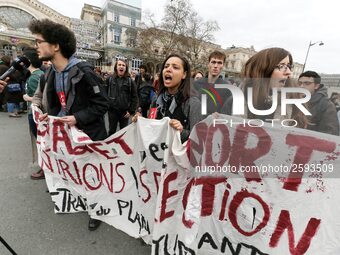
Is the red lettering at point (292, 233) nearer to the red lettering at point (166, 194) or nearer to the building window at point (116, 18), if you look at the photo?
the red lettering at point (166, 194)

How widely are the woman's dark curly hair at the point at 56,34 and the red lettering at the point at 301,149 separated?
6.84 ft

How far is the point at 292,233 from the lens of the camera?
4.51 feet

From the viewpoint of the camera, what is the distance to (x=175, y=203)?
1617mm

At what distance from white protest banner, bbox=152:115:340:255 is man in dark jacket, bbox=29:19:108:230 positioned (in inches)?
42.0

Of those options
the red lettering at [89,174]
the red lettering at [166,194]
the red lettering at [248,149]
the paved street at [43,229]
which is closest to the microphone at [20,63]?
the paved street at [43,229]

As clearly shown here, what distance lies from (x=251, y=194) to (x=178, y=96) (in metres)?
1.00

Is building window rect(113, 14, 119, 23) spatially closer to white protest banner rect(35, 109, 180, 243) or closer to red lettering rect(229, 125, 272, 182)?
white protest banner rect(35, 109, 180, 243)

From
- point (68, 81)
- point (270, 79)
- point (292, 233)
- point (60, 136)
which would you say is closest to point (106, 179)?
point (60, 136)

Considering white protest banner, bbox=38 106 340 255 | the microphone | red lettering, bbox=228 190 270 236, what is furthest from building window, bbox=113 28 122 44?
red lettering, bbox=228 190 270 236

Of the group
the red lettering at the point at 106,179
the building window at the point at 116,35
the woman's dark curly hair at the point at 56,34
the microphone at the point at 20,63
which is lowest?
the red lettering at the point at 106,179

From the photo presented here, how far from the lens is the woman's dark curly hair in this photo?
6.63 feet

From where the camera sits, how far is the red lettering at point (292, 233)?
1326 millimetres

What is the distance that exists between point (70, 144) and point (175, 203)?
122 centimetres

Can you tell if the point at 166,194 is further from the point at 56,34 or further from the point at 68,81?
the point at 56,34
